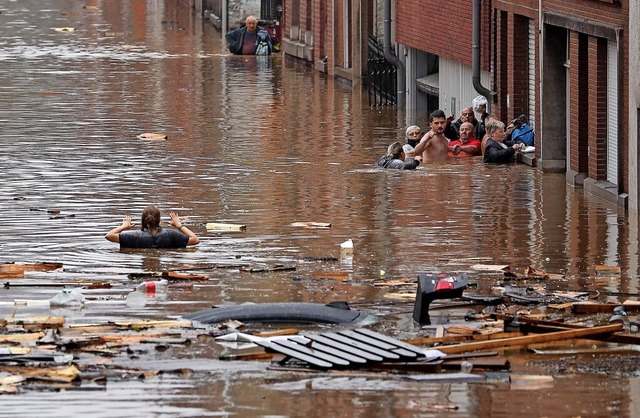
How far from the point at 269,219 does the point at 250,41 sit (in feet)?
112

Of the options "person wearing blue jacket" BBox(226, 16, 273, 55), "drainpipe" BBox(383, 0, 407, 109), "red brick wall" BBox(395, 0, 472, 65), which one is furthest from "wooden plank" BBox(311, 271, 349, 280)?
"person wearing blue jacket" BBox(226, 16, 273, 55)

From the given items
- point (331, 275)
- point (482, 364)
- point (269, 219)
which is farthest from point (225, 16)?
point (482, 364)

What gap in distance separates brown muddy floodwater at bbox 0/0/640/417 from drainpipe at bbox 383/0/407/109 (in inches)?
40.7

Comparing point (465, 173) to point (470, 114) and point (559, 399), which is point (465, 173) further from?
point (559, 399)

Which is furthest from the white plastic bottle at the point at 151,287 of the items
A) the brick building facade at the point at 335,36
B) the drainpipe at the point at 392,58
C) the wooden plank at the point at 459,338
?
the brick building facade at the point at 335,36

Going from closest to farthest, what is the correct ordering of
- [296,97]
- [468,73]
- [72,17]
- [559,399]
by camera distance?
[559,399], [468,73], [296,97], [72,17]

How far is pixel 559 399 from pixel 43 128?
81.4 ft

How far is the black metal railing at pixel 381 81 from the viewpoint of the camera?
4331cm

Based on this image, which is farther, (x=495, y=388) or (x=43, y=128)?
(x=43, y=128)

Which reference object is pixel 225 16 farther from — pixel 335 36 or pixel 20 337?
pixel 20 337

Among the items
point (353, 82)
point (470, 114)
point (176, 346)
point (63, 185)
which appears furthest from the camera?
point (353, 82)

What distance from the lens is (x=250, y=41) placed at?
2291 inches

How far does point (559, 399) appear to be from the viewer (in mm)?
13523

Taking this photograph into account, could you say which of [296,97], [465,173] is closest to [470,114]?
[465,173]
